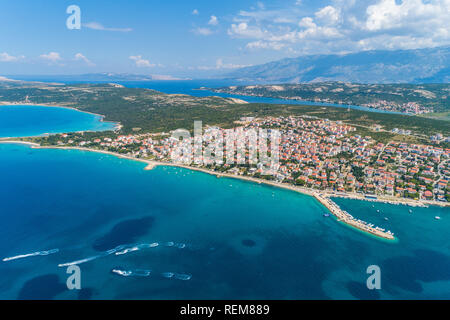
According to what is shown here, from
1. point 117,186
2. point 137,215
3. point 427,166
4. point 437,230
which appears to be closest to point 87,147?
point 117,186

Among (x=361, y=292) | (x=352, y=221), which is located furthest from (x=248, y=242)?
(x=352, y=221)

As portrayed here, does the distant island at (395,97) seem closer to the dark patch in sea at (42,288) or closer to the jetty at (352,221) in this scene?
the jetty at (352,221)

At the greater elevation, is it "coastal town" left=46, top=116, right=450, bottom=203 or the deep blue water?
the deep blue water

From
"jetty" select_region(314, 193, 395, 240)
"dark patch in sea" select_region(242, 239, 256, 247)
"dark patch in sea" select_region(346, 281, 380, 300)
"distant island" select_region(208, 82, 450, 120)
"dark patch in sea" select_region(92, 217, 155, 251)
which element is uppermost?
"distant island" select_region(208, 82, 450, 120)

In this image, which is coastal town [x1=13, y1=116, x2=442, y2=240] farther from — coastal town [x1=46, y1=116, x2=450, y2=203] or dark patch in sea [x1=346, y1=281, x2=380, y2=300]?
dark patch in sea [x1=346, y1=281, x2=380, y2=300]

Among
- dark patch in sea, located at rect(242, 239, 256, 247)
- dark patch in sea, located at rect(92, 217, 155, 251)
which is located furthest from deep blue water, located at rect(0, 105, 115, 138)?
dark patch in sea, located at rect(242, 239, 256, 247)

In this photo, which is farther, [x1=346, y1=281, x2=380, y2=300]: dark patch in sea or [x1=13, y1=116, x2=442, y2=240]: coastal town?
[x1=13, y1=116, x2=442, y2=240]: coastal town
